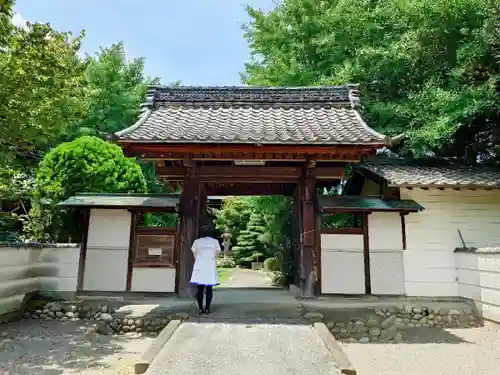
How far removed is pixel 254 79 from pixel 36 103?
8.78 meters

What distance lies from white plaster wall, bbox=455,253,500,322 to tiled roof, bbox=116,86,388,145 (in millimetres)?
2889

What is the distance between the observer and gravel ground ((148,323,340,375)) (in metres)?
4.00

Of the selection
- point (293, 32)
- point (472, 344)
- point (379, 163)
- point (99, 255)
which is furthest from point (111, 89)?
point (472, 344)

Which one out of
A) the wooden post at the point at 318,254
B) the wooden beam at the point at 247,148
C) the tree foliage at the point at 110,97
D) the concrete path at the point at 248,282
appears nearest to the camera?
the wooden beam at the point at 247,148

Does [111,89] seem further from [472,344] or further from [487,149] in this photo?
[472,344]

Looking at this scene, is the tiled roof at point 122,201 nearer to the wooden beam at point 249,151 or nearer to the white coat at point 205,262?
the wooden beam at point 249,151

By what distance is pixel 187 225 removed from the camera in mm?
7465

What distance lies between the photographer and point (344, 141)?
667 cm

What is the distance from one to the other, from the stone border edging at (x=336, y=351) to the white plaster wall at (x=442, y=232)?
306 centimetres

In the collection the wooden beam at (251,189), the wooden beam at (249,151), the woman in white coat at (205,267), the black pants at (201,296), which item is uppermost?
the wooden beam at (249,151)

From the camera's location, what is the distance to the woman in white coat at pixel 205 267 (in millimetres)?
6629

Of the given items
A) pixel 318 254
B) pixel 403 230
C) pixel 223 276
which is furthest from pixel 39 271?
pixel 223 276

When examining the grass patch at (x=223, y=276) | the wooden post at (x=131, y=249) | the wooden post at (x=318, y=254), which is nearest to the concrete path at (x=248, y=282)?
the grass patch at (x=223, y=276)

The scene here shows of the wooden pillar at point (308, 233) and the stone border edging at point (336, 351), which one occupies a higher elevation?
the wooden pillar at point (308, 233)
